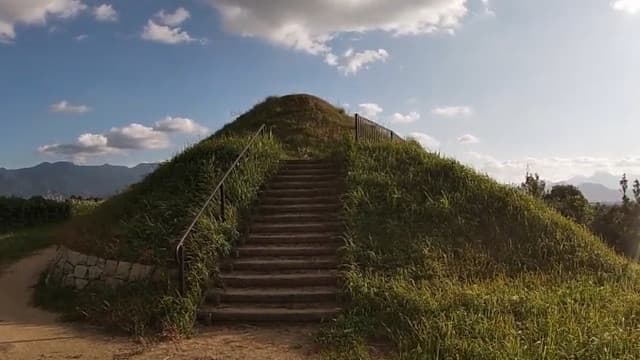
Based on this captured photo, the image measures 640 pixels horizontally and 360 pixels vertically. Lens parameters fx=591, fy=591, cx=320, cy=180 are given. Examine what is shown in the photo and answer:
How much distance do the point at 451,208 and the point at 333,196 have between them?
264 cm

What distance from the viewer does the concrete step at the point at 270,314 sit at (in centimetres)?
848

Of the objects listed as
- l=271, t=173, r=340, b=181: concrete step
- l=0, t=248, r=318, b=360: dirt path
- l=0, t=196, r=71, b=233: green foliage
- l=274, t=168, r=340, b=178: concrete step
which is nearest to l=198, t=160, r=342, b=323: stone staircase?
l=271, t=173, r=340, b=181: concrete step

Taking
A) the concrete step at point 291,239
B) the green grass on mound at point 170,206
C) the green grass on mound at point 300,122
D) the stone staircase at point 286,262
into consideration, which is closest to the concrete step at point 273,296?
the stone staircase at point 286,262

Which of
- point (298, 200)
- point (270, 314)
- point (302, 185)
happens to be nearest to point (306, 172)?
point (302, 185)

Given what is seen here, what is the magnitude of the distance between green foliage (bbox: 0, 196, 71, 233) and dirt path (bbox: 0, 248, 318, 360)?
12.9m

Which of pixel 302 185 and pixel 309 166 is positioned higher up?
pixel 309 166

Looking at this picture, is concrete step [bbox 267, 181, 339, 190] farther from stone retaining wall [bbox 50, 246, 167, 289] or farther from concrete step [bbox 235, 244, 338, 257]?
stone retaining wall [bbox 50, 246, 167, 289]

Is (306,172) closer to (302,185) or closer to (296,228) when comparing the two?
(302,185)

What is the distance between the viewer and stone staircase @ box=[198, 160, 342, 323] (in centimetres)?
873

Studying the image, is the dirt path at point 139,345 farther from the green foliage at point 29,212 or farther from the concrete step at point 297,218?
the green foliage at point 29,212

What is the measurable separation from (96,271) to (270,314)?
3895 millimetres

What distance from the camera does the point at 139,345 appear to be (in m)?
7.68

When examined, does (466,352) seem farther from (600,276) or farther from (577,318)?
(600,276)

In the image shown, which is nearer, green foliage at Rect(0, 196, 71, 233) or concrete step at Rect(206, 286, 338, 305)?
concrete step at Rect(206, 286, 338, 305)
